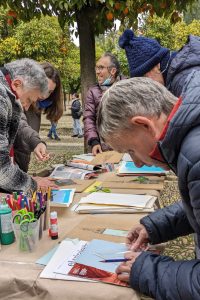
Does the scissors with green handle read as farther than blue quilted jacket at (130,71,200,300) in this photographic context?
Yes

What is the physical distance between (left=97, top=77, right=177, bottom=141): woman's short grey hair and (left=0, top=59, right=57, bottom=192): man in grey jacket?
0.90 metres

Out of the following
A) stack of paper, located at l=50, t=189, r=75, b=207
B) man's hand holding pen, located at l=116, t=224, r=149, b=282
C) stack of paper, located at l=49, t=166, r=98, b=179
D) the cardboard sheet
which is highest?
man's hand holding pen, located at l=116, t=224, r=149, b=282

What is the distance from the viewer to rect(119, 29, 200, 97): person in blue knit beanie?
2109 mm

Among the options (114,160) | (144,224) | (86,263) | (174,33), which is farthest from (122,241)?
(174,33)

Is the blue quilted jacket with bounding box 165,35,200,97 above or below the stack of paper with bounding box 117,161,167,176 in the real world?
above

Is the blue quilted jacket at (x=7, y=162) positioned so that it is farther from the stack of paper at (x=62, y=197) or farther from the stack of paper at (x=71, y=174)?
the stack of paper at (x=71, y=174)

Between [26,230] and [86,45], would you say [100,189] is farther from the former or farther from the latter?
[86,45]

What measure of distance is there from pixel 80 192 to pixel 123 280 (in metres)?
1.02

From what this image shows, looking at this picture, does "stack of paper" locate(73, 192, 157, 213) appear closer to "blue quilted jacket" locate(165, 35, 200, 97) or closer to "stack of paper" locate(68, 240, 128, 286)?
"stack of paper" locate(68, 240, 128, 286)

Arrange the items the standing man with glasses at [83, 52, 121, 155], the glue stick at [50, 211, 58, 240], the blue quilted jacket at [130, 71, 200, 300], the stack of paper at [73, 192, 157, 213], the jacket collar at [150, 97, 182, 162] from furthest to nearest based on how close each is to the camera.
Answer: the standing man with glasses at [83, 52, 121, 155] → the stack of paper at [73, 192, 157, 213] → the glue stick at [50, 211, 58, 240] → the jacket collar at [150, 97, 182, 162] → the blue quilted jacket at [130, 71, 200, 300]

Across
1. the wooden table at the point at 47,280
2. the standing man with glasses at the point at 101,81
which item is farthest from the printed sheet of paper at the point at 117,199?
the standing man with glasses at the point at 101,81

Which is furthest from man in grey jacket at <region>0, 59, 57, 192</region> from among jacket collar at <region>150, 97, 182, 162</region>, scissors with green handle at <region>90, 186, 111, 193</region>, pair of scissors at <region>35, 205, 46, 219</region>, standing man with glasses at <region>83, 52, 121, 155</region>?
standing man with glasses at <region>83, 52, 121, 155</region>

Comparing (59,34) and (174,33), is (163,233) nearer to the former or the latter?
(59,34)

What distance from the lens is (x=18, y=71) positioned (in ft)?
6.88
